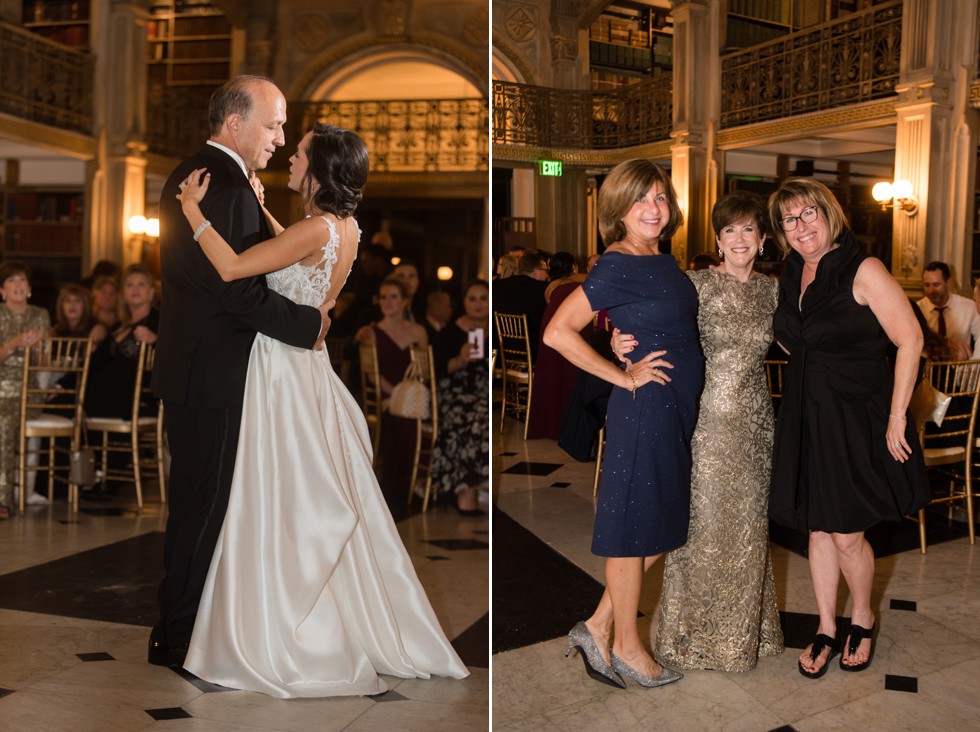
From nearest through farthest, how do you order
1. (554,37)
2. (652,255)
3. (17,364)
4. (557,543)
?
(652,255) → (554,37) → (557,543) → (17,364)

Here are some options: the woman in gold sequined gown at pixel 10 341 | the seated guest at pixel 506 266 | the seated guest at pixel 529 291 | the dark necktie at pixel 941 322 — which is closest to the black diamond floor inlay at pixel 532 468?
the seated guest at pixel 529 291

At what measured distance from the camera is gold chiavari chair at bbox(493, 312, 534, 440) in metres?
2.80

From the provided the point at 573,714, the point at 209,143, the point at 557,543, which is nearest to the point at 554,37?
the point at 209,143

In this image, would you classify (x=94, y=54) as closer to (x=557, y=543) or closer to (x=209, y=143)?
(x=209, y=143)

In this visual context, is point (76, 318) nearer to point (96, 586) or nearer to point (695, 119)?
point (96, 586)

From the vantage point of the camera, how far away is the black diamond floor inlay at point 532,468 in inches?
107

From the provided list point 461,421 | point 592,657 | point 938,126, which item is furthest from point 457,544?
point 938,126

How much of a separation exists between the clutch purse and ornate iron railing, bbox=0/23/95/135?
5748 mm

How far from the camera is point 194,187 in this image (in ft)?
8.72

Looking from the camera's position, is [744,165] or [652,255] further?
[744,165]

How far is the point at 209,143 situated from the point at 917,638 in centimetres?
252

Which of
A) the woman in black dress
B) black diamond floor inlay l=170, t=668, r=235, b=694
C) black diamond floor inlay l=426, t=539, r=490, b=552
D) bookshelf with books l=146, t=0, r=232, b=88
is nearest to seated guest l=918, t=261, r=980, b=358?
the woman in black dress

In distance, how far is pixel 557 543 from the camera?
2857mm

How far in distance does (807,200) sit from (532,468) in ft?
3.44
